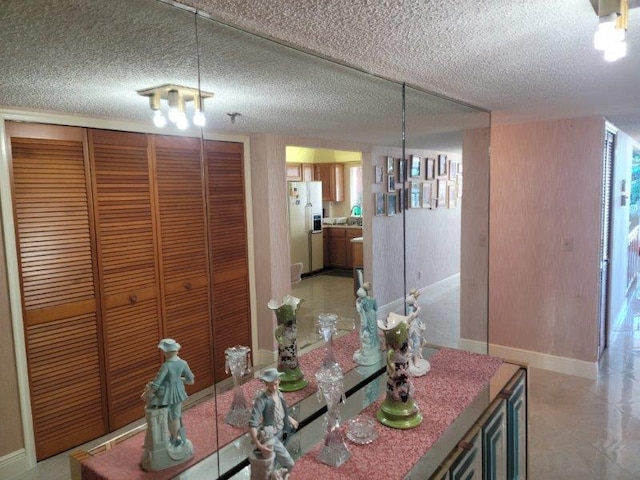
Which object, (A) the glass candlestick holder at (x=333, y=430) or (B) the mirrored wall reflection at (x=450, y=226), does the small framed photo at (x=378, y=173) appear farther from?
(A) the glass candlestick holder at (x=333, y=430)

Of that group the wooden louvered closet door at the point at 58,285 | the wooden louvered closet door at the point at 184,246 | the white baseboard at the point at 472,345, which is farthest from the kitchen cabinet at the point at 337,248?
the white baseboard at the point at 472,345

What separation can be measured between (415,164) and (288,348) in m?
2.04

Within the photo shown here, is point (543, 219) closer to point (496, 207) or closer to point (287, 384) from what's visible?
point (496, 207)

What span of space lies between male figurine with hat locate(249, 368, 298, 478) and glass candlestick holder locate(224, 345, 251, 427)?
278 mm

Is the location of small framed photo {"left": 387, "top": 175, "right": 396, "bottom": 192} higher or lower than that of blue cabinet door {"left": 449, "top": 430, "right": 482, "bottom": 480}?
higher

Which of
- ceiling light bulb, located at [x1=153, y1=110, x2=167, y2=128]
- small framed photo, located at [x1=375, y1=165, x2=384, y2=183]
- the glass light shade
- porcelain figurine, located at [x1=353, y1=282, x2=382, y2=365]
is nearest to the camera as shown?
ceiling light bulb, located at [x1=153, y1=110, x2=167, y2=128]

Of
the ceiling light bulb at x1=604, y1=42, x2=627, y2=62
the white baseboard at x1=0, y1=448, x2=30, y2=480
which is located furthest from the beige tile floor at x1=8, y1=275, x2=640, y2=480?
the ceiling light bulb at x1=604, y1=42, x2=627, y2=62

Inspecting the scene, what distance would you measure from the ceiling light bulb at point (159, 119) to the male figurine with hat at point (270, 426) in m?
0.86

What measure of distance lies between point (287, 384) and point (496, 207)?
2.88 m

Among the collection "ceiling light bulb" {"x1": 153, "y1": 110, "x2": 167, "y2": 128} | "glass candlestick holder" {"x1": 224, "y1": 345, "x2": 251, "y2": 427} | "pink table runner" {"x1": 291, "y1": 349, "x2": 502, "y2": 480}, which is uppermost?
"ceiling light bulb" {"x1": 153, "y1": 110, "x2": 167, "y2": 128}

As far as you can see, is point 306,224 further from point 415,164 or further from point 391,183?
point 415,164

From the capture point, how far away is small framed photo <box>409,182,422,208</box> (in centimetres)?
340

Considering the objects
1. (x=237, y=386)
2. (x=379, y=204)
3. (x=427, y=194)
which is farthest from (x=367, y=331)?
(x=427, y=194)

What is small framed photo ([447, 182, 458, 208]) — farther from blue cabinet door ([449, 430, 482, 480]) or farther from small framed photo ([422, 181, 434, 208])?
blue cabinet door ([449, 430, 482, 480])
